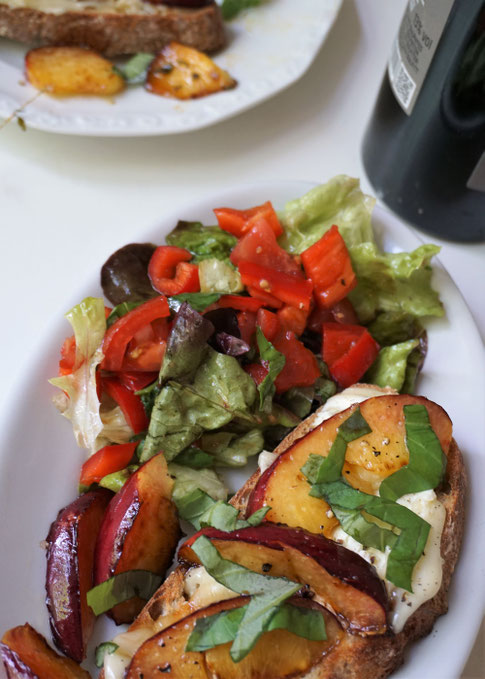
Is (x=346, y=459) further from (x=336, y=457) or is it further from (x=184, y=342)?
(x=184, y=342)

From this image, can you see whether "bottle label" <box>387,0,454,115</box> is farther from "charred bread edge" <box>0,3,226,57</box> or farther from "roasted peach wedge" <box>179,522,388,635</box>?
"roasted peach wedge" <box>179,522,388,635</box>

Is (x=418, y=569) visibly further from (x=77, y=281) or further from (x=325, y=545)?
(x=77, y=281)

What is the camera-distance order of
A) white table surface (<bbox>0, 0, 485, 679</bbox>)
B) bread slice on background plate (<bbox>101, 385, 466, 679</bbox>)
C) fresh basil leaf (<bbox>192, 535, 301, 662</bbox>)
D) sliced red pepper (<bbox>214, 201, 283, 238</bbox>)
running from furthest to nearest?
1. white table surface (<bbox>0, 0, 485, 679</bbox>)
2. sliced red pepper (<bbox>214, 201, 283, 238</bbox>)
3. bread slice on background plate (<bbox>101, 385, 466, 679</bbox>)
4. fresh basil leaf (<bbox>192, 535, 301, 662</bbox>)

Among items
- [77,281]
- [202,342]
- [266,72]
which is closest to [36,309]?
[77,281]

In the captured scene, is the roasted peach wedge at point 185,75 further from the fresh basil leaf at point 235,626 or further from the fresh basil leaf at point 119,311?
the fresh basil leaf at point 235,626

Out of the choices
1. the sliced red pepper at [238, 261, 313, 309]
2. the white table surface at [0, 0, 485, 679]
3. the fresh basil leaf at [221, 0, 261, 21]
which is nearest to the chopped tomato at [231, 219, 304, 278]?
the sliced red pepper at [238, 261, 313, 309]
